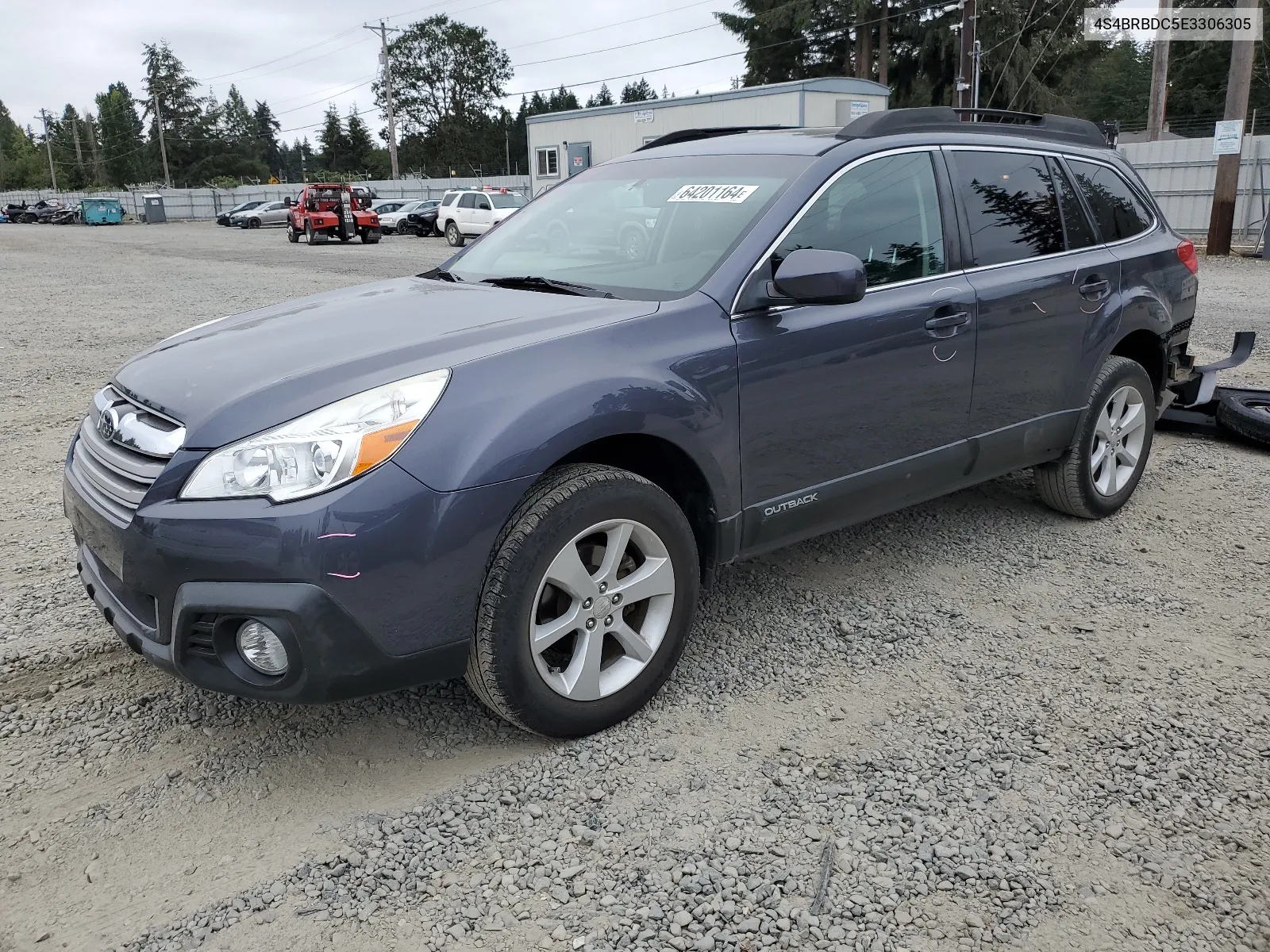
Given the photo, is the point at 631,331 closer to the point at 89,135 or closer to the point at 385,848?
the point at 385,848

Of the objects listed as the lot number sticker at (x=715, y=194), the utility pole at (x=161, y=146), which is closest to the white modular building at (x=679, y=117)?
the lot number sticker at (x=715, y=194)

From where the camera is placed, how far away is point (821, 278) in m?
3.07

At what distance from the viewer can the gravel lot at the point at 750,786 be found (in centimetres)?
229

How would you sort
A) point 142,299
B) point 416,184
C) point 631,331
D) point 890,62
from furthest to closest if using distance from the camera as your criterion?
point 416,184 < point 890,62 < point 142,299 < point 631,331

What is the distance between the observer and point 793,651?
3559mm

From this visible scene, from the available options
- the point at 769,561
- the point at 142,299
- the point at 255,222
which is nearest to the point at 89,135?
the point at 255,222

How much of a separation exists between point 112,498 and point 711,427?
170 centimetres

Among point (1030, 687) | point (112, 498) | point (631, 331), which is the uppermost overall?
point (631, 331)

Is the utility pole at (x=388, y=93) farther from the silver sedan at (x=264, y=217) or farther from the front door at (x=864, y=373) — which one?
the front door at (x=864, y=373)

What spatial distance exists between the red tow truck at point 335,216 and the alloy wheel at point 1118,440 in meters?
28.3

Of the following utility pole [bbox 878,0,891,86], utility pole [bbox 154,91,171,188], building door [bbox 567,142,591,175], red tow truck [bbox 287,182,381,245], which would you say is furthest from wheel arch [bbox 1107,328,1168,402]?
utility pole [bbox 154,91,171,188]

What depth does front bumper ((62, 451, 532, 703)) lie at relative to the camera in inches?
95.5

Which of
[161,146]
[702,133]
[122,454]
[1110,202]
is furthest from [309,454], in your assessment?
[161,146]

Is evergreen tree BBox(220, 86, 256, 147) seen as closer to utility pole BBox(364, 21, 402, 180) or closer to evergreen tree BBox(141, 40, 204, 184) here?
evergreen tree BBox(141, 40, 204, 184)
